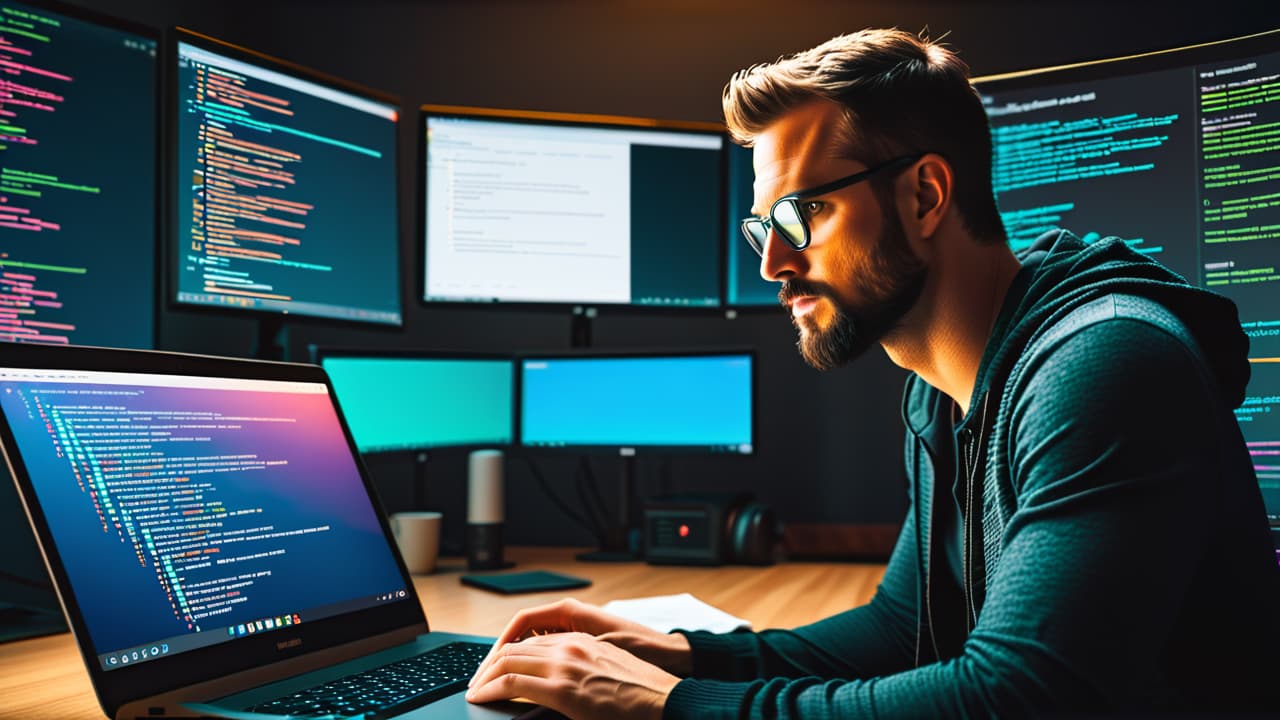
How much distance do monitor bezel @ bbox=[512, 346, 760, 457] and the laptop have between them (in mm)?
871

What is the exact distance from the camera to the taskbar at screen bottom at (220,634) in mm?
738

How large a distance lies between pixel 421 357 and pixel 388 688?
107 centimetres

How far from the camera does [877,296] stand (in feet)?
3.28

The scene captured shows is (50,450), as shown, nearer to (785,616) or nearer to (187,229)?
(187,229)

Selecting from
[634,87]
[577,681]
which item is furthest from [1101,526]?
[634,87]

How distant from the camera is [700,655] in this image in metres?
0.96

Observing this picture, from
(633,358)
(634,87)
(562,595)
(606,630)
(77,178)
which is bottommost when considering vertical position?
(562,595)

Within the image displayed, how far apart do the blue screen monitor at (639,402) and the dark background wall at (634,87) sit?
112 mm

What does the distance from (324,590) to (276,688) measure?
0.44ft

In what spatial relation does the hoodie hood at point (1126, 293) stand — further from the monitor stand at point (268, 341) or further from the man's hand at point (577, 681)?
the monitor stand at point (268, 341)

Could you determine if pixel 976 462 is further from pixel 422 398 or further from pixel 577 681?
pixel 422 398

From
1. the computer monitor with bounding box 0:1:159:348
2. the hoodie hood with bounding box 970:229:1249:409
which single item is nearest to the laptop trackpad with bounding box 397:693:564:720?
the hoodie hood with bounding box 970:229:1249:409

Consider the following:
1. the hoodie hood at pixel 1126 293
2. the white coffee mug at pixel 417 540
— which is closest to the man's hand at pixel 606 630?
the hoodie hood at pixel 1126 293

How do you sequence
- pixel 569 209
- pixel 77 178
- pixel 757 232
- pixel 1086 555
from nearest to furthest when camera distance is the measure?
1. pixel 1086 555
2. pixel 757 232
3. pixel 77 178
4. pixel 569 209
